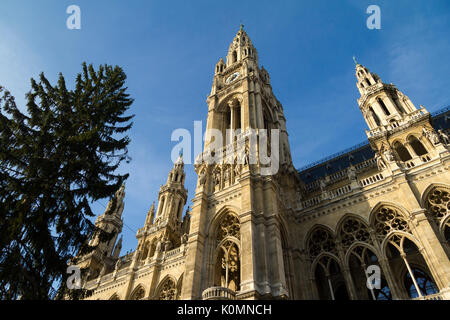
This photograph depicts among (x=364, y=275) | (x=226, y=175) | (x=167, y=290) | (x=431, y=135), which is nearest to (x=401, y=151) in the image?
(x=431, y=135)

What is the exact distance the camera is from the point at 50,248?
8906mm

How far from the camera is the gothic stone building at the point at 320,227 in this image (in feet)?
46.4

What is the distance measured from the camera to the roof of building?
26156 millimetres

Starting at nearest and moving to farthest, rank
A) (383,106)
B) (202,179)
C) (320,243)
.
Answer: (320,243), (202,179), (383,106)

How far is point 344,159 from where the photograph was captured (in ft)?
94.4

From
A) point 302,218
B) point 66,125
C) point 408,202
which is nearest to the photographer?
point 66,125

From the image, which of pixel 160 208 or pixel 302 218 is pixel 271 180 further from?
pixel 160 208

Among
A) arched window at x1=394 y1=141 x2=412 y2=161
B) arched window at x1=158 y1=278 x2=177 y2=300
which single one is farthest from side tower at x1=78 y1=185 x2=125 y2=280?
arched window at x1=394 y1=141 x2=412 y2=161

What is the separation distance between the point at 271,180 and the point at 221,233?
4.24 metres

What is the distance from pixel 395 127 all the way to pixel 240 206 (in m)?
13.2

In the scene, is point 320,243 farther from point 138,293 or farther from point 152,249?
point 152,249
